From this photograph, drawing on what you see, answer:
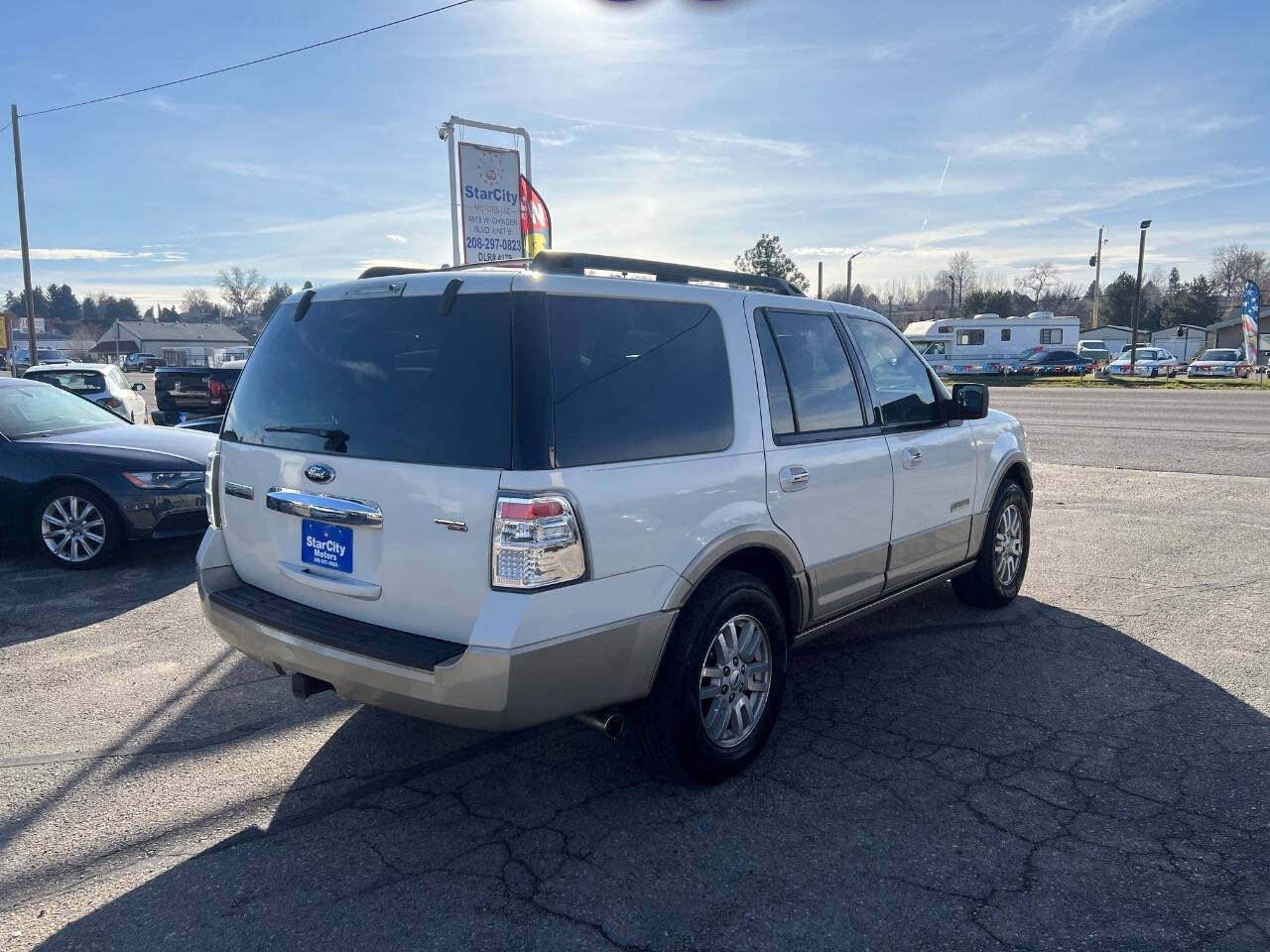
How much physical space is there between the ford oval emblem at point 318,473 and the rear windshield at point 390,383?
7 cm

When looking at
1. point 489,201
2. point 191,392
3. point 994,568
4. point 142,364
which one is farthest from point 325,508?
point 142,364

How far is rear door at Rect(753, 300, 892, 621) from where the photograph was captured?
3951mm

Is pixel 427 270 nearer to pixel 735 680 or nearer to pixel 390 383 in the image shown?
pixel 390 383

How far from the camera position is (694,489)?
3.42 metres

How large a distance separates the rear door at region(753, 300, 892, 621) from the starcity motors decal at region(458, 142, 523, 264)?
8288 millimetres

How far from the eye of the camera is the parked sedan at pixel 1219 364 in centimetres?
4091

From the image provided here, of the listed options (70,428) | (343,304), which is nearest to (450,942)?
(343,304)

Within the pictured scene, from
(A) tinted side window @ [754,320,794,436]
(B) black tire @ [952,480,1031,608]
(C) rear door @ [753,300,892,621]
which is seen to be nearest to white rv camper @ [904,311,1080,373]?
(B) black tire @ [952,480,1031,608]

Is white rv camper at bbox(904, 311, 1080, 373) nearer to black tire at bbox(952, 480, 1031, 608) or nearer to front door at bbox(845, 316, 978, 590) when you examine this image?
black tire at bbox(952, 480, 1031, 608)

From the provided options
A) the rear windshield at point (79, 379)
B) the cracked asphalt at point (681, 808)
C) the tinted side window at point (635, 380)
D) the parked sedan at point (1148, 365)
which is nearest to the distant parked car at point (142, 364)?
the rear windshield at point (79, 379)

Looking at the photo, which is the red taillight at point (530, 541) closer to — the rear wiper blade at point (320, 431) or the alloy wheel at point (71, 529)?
the rear wiper blade at point (320, 431)

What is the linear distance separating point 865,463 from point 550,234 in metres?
10.8

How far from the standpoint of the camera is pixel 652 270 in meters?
3.82

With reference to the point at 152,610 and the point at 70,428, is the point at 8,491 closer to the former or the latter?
the point at 70,428
